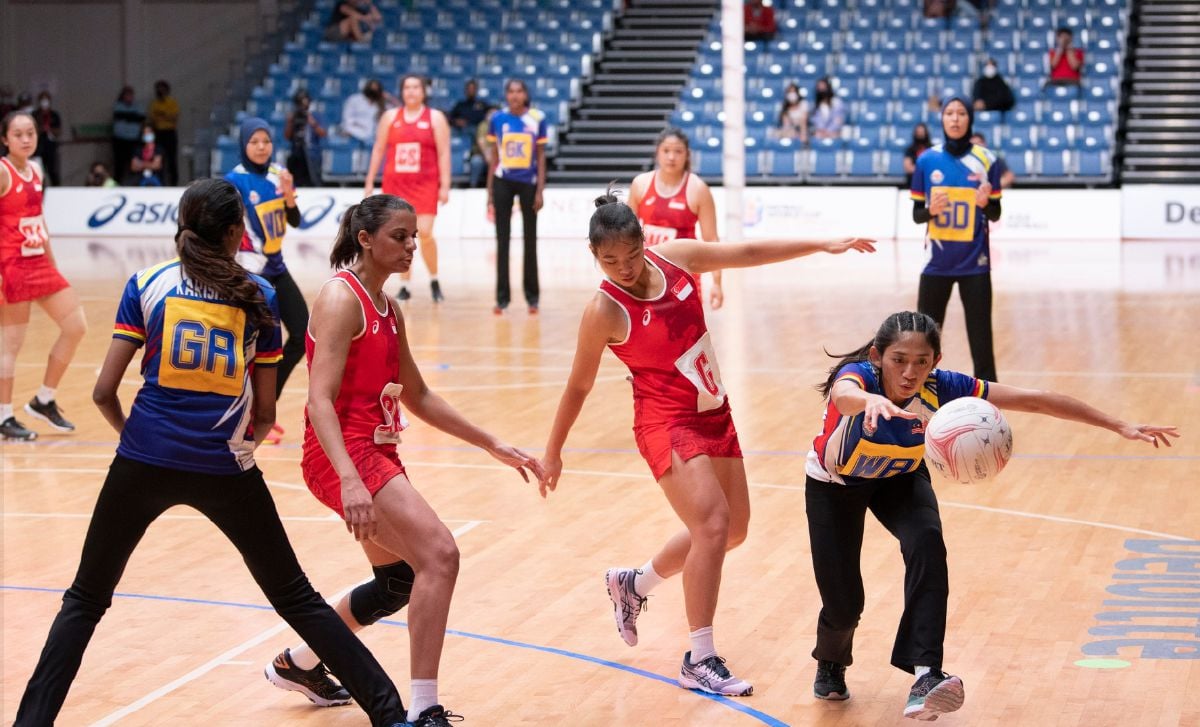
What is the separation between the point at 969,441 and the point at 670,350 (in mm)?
1092

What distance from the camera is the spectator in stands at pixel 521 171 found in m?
14.9

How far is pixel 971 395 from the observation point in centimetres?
495

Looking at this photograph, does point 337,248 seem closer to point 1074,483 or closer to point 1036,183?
point 1074,483

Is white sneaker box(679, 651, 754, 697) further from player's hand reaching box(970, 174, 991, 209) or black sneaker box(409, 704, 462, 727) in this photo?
player's hand reaching box(970, 174, 991, 209)

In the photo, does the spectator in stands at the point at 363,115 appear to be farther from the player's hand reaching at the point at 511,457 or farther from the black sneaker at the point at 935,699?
the black sneaker at the point at 935,699

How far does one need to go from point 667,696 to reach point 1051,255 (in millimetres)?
16851

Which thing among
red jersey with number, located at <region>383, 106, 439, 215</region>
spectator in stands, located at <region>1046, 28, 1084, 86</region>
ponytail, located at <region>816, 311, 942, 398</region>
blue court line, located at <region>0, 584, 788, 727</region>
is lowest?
blue court line, located at <region>0, 584, 788, 727</region>

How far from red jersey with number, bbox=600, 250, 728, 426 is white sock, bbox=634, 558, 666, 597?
573mm

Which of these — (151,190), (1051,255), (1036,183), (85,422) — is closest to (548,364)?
(85,422)

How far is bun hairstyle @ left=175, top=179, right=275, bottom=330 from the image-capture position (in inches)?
176

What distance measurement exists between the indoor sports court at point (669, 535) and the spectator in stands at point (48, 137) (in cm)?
1195

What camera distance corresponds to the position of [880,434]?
4898mm

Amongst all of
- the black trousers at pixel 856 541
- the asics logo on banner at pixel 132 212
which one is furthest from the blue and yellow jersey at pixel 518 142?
the asics logo on banner at pixel 132 212

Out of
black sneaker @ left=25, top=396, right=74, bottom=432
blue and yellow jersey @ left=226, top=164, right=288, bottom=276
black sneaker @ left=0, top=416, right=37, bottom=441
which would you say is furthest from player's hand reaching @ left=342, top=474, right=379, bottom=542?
black sneaker @ left=25, top=396, right=74, bottom=432
